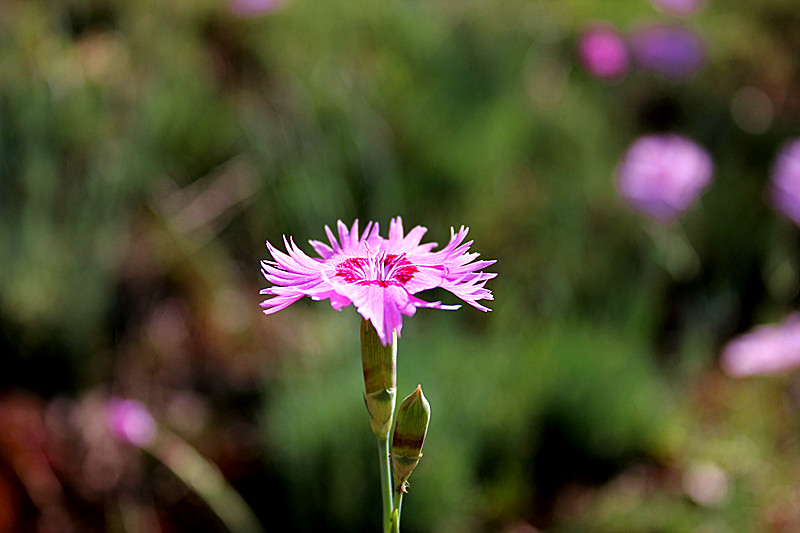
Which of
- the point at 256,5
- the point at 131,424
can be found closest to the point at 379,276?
the point at 131,424

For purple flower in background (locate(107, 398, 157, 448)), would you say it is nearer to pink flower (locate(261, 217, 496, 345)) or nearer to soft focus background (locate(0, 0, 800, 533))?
soft focus background (locate(0, 0, 800, 533))

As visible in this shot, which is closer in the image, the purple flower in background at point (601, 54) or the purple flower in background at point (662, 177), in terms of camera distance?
the purple flower in background at point (662, 177)

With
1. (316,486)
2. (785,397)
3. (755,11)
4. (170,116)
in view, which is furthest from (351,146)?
(755,11)

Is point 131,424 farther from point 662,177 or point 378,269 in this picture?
point 662,177

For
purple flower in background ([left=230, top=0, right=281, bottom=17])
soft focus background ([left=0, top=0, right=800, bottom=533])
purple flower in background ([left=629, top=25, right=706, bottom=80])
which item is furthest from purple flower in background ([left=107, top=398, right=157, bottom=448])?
purple flower in background ([left=629, top=25, right=706, bottom=80])

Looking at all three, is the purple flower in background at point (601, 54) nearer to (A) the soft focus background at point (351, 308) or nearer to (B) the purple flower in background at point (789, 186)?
(A) the soft focus background at point (351, 308)

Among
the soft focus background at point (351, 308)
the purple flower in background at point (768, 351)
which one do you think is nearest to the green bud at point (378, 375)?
the soft focus background at point (351, 308)
